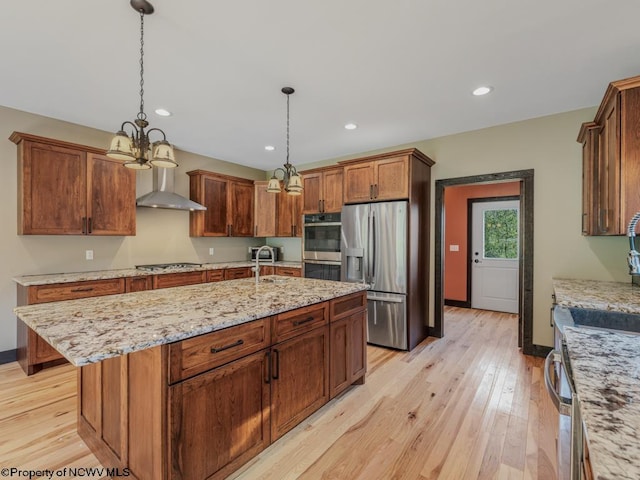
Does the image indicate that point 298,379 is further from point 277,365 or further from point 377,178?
point 377,178

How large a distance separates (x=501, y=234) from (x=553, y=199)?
225 centimetres

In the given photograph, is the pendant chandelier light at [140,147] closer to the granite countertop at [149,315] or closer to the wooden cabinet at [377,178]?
the granite countertop at [149,315]

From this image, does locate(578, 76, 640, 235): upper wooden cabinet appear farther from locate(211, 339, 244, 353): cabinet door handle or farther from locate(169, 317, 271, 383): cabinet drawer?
locate(211, 339, 244, 353): cabinet door handle

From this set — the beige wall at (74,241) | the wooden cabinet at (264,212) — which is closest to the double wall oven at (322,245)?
the wooden cabinet at (264,212)

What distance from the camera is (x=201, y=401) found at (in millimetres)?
1487

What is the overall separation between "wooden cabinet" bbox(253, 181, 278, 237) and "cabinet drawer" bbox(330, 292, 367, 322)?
2.96 meters

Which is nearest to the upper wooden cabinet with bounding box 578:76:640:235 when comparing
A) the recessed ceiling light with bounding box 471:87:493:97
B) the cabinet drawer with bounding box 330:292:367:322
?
the recessed ceiling light with bounding box 471:87:493:97

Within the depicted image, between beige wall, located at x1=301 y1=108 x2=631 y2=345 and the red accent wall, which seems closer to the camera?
beige wall, located at x1=301 y1=108 x2=631 y2=345

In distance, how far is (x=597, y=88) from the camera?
2.80 meters

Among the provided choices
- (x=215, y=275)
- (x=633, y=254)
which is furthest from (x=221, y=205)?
(x=633, y=254)

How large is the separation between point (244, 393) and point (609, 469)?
1.54 meters

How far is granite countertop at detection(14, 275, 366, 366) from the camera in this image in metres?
1.22

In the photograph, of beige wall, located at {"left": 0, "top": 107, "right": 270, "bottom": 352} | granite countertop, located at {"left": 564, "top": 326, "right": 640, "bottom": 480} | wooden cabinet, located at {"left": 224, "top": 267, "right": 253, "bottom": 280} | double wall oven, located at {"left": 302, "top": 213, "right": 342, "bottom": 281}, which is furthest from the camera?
wooden cabinet, located at {"left": 224, "top": 267, "right": 253, "bottom": 280}

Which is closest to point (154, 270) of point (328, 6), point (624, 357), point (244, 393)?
point (244, 393)
